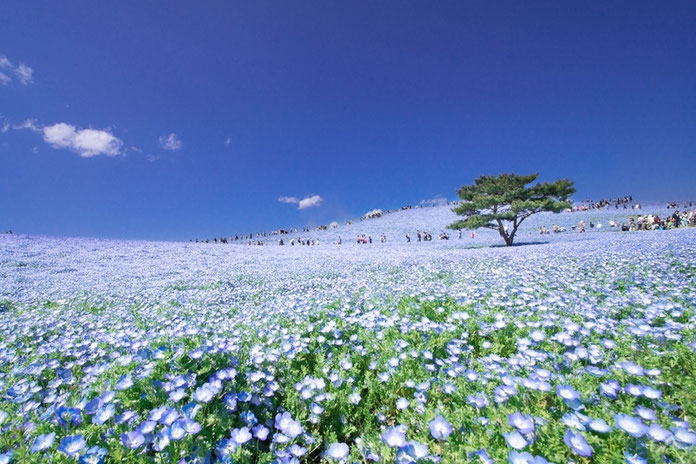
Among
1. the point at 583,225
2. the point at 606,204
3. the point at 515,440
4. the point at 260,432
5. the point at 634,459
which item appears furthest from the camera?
the point at 606,204

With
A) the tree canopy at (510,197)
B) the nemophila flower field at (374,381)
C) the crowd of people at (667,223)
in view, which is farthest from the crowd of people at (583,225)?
the nemophila flower field at (374,381)

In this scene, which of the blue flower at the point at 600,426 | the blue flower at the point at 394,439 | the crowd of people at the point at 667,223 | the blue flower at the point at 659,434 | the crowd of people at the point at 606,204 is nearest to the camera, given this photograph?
→ the blue flower at the point at 659,434

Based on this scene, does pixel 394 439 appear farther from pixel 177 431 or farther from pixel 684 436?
pixel 684 436

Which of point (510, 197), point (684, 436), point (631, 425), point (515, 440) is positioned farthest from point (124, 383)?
point (510, 197)

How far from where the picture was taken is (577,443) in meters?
1.63

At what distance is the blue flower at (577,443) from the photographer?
155 centimetres

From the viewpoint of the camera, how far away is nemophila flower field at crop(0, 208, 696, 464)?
1.81m

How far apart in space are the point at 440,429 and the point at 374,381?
101 cm

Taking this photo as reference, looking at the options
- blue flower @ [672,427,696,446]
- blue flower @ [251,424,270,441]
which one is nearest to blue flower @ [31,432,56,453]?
blue flower @ [251,424,270,441]

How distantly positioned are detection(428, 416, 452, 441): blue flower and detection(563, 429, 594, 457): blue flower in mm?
618

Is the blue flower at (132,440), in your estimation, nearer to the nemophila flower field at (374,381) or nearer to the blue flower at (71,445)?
the nemophila flower field at (374,381)

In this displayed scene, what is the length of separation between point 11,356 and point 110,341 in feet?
3.75

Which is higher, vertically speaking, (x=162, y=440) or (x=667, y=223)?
(x=667, y=223)

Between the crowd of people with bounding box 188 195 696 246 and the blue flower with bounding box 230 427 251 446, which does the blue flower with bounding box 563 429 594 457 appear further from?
the crowd of people with bounding box 188 195 696 246
